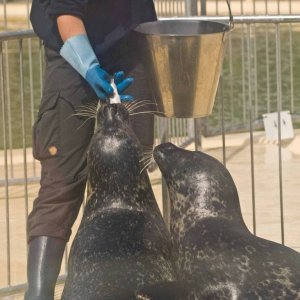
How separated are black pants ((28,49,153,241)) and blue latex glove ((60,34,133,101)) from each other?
0.24 m

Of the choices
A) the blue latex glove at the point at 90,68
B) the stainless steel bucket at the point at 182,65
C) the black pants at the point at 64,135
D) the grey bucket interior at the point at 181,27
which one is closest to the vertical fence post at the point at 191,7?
the grey bucket interior at the point at 181,27

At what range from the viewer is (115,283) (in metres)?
4.50

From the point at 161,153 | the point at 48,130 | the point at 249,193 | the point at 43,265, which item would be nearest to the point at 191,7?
the point at 249,193

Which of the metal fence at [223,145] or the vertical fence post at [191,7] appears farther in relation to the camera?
the vertical fence post at [191,7]

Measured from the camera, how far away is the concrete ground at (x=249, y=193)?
7586mm

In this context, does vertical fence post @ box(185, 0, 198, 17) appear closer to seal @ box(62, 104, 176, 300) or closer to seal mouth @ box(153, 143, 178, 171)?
seal @ box(62, 104, 176, 300)

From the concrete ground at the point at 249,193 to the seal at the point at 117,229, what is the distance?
6.31 ft

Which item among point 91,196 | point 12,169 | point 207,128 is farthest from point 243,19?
point 207,128

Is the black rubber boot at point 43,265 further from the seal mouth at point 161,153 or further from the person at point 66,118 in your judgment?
the seal mouth at point 161,153

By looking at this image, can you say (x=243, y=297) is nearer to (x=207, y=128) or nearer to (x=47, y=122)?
(x=47, y=122)

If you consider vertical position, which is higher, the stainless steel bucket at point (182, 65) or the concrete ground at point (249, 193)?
the stainless steel bucket at point (182, 65)

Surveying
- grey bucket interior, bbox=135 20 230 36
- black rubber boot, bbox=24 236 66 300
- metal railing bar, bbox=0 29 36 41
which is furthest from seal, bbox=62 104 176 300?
metal railing bar, bbox=0 29 36 41

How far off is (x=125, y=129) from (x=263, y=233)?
2890mm

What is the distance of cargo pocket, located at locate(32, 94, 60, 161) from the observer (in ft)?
18.4
